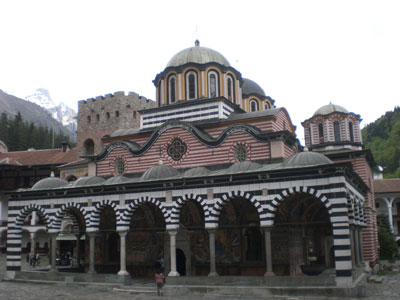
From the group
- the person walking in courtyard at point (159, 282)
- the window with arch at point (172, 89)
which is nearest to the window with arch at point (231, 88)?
the window with arch at point (172, 89)

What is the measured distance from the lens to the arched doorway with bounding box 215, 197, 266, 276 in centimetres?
2081

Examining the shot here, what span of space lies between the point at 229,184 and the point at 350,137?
15892 millimetres

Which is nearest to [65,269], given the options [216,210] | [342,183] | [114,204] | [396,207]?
[114,204]

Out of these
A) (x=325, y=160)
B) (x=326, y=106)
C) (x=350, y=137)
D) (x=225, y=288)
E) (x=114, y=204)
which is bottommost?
(x=225, y=288)

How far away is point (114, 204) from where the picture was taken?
2067 centimetres

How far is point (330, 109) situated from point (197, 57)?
443 inches

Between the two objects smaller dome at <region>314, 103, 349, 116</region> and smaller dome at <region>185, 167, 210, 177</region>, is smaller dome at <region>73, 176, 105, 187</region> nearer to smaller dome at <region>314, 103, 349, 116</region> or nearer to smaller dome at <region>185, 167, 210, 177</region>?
smaller dome at <region>185, 167, 210, 177</region>

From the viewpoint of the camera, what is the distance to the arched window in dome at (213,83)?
25953mm

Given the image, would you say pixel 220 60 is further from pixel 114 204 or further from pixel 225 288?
pixel 225 288

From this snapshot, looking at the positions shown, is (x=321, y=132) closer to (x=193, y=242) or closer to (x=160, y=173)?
(x=193, y=242)

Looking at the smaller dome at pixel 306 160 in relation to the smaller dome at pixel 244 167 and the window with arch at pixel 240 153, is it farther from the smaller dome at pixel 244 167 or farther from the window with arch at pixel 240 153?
the window with arch at pixel 240 153

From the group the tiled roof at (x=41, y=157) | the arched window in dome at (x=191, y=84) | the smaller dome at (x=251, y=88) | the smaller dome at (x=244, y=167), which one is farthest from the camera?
the tiled roof at (x=41, y=157)

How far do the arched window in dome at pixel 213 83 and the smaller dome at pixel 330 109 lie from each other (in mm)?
9547

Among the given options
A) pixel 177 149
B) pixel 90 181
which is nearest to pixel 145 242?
pixel 90 181
